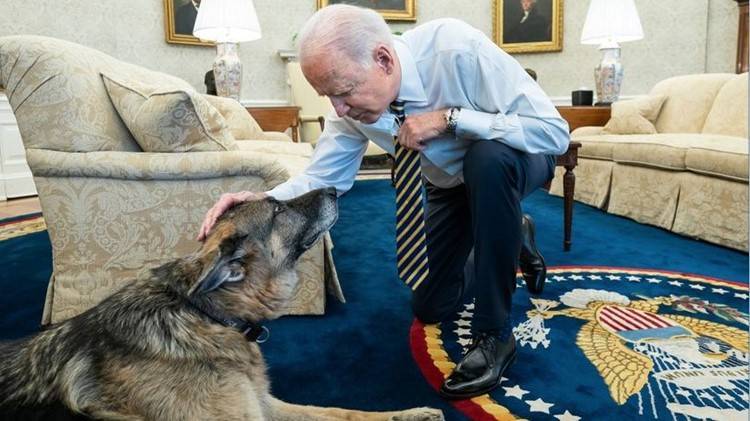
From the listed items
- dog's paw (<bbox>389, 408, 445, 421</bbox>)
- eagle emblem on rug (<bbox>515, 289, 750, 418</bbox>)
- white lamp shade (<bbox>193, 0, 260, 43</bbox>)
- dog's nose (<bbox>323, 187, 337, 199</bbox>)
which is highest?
white lamp shade (<bbox>193, 0, 260, 43</bbox>)

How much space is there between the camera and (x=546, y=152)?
1.67 meters

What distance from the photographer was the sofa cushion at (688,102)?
424 cm

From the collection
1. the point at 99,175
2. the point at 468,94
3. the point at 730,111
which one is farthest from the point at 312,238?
the point at 730,111

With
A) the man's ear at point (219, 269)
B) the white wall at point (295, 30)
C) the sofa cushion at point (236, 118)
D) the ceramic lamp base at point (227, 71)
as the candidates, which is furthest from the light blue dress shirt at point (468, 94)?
the white wall at point (295, 30)

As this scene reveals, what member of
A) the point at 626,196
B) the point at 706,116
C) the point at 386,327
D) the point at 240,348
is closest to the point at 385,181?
the point at 626,196

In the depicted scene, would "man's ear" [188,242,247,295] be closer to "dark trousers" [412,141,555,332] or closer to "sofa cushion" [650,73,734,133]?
"dark trousers" [412,141,555,332]

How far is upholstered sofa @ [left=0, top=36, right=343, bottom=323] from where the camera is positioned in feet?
6.08

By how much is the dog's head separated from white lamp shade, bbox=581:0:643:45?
175 inches

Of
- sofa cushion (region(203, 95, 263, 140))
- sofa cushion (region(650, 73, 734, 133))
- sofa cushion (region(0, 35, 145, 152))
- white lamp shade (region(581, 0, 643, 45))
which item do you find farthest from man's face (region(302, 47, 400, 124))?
white lamp shade (region(581, 0, 643, 45))

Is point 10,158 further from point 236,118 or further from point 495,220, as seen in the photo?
point 495,220

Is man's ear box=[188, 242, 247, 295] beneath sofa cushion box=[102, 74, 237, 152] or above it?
beneath

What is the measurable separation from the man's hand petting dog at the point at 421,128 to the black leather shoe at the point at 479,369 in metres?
0.62

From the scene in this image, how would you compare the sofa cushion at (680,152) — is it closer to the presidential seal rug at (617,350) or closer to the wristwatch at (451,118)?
the presidential seal rug at (617,350)

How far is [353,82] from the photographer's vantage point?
4.61 feet
